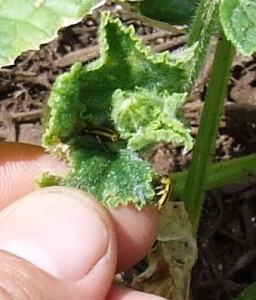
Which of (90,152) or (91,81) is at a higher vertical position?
(91,81)

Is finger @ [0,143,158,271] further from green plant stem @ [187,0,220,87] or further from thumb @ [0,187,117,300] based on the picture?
green plant stem @ [187,0,220,87]

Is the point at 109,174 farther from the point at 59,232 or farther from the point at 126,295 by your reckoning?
the point at 126,295

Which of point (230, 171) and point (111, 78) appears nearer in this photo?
point (111, 78)

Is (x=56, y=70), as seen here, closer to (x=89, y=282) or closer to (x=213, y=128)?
(x=213, y=128)

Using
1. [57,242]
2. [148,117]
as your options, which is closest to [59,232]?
[57,242]

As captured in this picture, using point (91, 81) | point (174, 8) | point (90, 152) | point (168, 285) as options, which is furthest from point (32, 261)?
point (174, 8)
